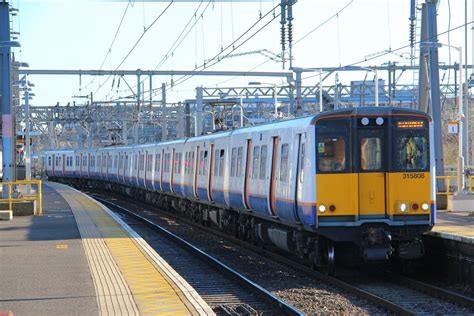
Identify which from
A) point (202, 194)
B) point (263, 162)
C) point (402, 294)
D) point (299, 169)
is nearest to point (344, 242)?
point (299, 169)

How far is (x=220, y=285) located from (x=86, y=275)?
250 cm

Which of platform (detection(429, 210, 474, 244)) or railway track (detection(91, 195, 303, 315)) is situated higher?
platform (detection(429, 210, 474, 244))

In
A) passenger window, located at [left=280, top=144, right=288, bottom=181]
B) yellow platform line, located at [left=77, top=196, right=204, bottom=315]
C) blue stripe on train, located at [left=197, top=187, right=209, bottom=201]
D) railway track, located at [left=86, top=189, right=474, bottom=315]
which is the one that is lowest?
railway track, located at [left=86, top=189, right=474, bottom=315]

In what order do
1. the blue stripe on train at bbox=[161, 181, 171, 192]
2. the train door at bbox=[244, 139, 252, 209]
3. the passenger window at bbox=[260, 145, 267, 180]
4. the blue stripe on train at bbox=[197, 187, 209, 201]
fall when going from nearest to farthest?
the passenger window at bbox=[260, 145, 267, 180] < the train door at bbox=[244, 139, 252, 209] < the blue stripe on train at bbox=[197, 187, 209, 201] < the blue stripe on train at bbox=[161, 181, 171, 192]

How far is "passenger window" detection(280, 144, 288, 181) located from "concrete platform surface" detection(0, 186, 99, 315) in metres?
3.97

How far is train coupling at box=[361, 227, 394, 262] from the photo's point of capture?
45.1 ft

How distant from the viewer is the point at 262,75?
4666 centimetres

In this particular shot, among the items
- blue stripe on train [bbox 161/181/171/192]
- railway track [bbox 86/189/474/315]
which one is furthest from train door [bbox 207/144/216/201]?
blue stripe on train [bbox 161/181/171/192]

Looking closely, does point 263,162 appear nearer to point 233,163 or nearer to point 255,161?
point 255,161

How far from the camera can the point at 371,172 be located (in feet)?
46.3

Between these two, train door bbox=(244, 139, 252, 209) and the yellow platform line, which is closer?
the yellow platform line

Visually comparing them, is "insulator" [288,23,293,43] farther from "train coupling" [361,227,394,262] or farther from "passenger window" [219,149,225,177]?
"train coupling" [361,227,394,262]

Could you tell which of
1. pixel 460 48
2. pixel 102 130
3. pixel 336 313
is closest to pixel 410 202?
pixel 336 313

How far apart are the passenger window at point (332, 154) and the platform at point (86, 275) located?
3.13 m
